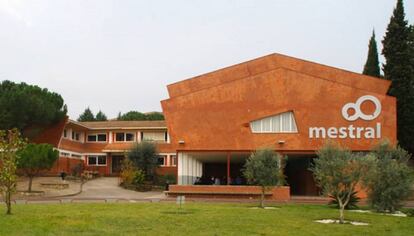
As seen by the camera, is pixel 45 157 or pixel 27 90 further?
pixel 27 90

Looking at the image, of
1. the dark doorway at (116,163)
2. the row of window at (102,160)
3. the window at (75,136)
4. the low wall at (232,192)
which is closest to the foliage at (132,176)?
the row of window at (102,160)

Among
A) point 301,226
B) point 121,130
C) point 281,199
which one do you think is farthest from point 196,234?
point 121,130

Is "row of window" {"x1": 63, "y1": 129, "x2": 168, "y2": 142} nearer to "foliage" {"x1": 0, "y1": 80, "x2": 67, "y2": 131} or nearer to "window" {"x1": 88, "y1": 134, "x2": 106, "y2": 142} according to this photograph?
"window" {"x1": 88, "y1": 134, "x2": 106, "y2": 142}

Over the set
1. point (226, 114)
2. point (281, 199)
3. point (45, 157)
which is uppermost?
point (226, 114)

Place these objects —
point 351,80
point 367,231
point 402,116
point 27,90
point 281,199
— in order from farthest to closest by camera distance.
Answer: point 27,90, point 402,116, point 351,80, point 281,199, point 367,231

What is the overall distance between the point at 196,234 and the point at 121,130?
5407 cm

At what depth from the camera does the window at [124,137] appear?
69938 mm

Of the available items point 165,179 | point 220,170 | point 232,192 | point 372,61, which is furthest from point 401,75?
point 165,179

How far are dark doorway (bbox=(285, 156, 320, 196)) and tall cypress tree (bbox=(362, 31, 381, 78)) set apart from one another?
13693 millimetres

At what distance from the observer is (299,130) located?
45969mm

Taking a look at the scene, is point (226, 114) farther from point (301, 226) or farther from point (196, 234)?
point (196, 234)

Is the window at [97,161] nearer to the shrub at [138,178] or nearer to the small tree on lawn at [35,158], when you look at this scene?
the shrub at [138,178]

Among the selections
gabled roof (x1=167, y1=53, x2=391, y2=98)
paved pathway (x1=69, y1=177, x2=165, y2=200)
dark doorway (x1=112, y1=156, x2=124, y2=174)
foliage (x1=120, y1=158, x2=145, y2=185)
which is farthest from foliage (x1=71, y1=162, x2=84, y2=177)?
gabled roof (x1=167, y1=53, x2=391, y2=98)

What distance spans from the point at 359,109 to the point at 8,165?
3043 cm
